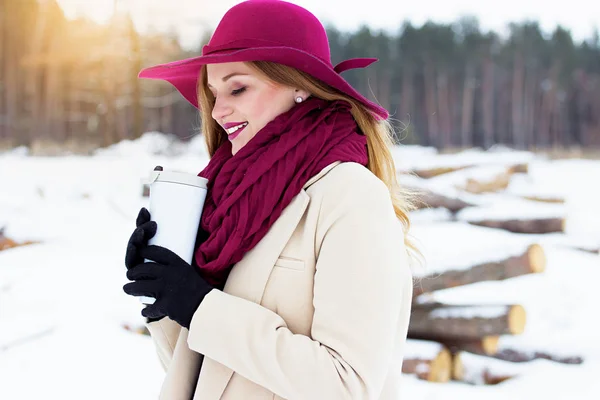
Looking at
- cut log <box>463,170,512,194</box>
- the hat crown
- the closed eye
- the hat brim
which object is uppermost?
the hat crown

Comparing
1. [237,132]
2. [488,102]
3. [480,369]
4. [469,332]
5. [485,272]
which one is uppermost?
[488,102]

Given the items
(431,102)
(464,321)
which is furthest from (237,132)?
(431,102)

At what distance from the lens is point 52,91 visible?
3785 mm

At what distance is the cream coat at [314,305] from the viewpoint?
741 mm

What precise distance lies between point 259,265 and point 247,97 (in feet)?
1.01

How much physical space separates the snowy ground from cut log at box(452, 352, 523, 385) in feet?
0.23

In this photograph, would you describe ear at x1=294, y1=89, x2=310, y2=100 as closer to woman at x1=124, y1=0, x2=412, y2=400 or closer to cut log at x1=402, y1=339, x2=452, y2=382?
woman at x1=124, y1=0, x2=412, y2=400

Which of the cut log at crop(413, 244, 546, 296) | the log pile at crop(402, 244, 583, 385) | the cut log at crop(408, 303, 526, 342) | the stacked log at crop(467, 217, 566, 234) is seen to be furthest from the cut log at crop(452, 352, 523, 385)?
the stacked log at crop(467, 217, 566, 234)

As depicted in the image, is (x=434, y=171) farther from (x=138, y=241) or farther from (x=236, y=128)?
(x=138, y=241)

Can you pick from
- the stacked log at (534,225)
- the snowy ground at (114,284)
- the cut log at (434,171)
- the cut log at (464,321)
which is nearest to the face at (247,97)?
the snowy ground at (114,284)

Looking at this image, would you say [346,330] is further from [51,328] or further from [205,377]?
[51,328]

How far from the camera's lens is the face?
3.06 ft

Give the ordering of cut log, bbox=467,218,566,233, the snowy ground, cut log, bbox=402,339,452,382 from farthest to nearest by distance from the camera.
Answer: cut log, bbox=467,218,566,233, cut log, bbox=402,339,452,382, the snowy ground

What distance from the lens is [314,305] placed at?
0.77 metres
